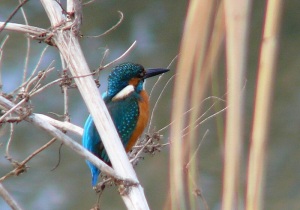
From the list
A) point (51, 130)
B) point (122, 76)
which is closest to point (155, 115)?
point (122, 76)

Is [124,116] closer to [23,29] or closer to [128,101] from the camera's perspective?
[128,101]

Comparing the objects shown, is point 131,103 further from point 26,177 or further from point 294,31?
point 294,31

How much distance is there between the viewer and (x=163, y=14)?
581cm

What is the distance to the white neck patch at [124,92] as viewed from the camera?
2.74 metres

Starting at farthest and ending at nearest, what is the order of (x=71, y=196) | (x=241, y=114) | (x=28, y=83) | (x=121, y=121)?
(x=71, y=196) → (x=121, y=121) → (x=28, y=83) → (x=241, y=114)

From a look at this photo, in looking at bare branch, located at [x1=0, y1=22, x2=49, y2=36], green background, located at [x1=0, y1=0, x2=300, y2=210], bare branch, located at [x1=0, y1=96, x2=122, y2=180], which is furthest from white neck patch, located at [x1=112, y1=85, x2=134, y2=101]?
green background, located at [x1=0, y1=0, x2=300, y2=210]

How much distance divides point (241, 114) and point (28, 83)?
38.9 inches

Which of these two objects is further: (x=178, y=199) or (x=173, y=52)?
(x=173, y=52)

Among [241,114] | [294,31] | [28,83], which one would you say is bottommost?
[294,31]

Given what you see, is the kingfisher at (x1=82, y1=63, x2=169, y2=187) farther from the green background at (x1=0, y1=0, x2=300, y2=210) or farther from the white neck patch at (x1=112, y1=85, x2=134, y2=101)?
the green background at (x1=0, y1=0, x2=300, y2=210)

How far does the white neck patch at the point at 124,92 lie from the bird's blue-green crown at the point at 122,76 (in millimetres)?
18

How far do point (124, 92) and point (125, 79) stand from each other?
0.17ft

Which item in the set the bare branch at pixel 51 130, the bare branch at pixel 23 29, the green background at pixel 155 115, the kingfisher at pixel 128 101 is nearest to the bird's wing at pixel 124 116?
the kingfisher at pixel 128 101

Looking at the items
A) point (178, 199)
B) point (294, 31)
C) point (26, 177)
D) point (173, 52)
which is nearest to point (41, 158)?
point (26, 177)
